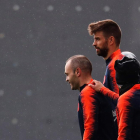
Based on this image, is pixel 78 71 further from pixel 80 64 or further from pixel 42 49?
pixel 42 49

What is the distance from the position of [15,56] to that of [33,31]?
645 mm

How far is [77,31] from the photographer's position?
7809mm

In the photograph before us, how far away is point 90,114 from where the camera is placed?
304cm

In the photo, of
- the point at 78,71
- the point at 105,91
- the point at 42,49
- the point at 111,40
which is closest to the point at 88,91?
the point at 105,91

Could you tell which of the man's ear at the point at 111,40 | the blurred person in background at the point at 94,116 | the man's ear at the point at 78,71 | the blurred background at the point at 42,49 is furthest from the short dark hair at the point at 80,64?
the blurred background at the point at 42,49

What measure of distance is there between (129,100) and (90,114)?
22.2 inches

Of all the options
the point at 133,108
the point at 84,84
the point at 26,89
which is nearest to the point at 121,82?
the point at 133,108

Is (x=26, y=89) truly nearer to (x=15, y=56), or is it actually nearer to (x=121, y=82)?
(x=15, y=56)

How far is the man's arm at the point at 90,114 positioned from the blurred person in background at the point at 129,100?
399mm

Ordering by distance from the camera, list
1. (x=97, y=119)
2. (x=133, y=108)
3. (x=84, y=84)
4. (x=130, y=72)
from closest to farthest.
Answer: (x=133, y=108) < (x=130, y=72) < (x=97, y=119) < (x=84, y=84)

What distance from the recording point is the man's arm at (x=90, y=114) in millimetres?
3037

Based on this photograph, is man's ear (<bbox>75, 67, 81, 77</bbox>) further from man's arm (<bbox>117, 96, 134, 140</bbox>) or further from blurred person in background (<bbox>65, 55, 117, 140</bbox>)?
man's arm (<bbox>117, 96, 134, 140</bbox>)

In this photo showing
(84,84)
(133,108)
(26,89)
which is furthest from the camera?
(26,89)

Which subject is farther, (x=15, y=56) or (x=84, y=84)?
(x=15, y=56)
